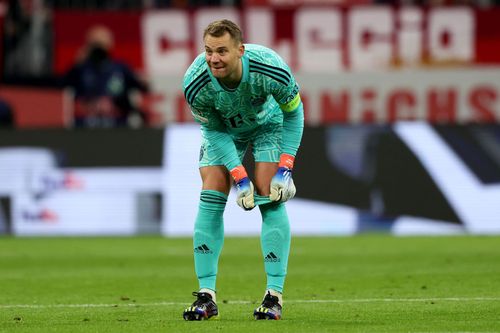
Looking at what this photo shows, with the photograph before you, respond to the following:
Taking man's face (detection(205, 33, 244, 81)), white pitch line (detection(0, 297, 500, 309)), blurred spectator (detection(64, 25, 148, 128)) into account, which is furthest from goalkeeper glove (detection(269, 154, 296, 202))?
blurred spectator (detection(64, 25, 148, 128))

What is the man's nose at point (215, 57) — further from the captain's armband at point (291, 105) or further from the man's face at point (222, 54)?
the captain's armband at point (291, 105)

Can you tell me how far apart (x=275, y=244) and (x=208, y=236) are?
459 mm

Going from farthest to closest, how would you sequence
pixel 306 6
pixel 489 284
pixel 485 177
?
pixel 306 6 < pixel 485 177 < pixel 489 284

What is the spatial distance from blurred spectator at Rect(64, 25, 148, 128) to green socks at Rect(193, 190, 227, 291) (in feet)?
44.4

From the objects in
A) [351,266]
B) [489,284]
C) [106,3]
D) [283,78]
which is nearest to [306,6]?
[106,3]

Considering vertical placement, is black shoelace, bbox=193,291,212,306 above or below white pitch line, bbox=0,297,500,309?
above

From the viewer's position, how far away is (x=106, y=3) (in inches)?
942

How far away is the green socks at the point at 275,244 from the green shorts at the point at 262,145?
360mm

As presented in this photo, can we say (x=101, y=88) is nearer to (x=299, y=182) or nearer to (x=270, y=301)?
(x=299, y=182)

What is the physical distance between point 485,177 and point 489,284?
683 centimetres

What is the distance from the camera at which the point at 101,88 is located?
74.1ft

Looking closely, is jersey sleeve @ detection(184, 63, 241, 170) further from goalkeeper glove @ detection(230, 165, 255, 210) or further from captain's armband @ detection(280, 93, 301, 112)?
captain's armband @ detection(280, 93, 301, 112)

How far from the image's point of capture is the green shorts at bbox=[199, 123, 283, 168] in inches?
358

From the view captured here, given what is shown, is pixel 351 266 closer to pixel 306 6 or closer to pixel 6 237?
pixel 6 237
